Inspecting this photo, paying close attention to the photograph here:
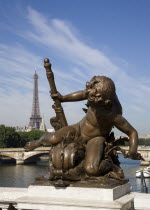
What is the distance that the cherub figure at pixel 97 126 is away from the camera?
360cm

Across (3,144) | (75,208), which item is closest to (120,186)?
(75,208)

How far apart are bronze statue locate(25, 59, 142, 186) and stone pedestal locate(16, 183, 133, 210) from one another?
0.11m

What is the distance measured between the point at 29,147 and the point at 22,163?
1350 inches

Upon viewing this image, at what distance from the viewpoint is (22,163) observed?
37.7m

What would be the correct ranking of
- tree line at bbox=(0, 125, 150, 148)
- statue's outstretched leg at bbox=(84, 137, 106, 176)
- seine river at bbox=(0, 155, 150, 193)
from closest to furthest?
1. statue's outstretched leg at bbox=(84, 137, 106, 176)
2. seine river at bbox=(0, 155, 150, 193)
3. tree line at bbox=(0, 125, 150, 148)

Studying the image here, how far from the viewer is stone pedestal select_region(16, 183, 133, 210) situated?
3207 millimetres

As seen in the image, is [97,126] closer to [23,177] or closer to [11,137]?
[23,177]

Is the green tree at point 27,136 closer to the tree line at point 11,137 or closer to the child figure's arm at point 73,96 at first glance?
the tree line at point 11,137

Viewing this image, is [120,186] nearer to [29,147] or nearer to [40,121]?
[29,147]

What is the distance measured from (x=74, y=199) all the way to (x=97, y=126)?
859 mm

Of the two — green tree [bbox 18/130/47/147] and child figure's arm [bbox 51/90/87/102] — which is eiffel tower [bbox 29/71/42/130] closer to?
green tree [bbox 18/130/47/147]

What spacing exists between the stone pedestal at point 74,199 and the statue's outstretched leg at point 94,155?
0.69 feet

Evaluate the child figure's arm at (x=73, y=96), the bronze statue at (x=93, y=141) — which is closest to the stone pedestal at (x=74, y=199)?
the bronze statue at (x=93, y=141)

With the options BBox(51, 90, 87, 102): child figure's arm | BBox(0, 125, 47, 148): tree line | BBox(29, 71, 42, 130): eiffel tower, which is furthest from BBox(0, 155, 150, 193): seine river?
BBox(29, 71, 42, 130): eiffel tower
